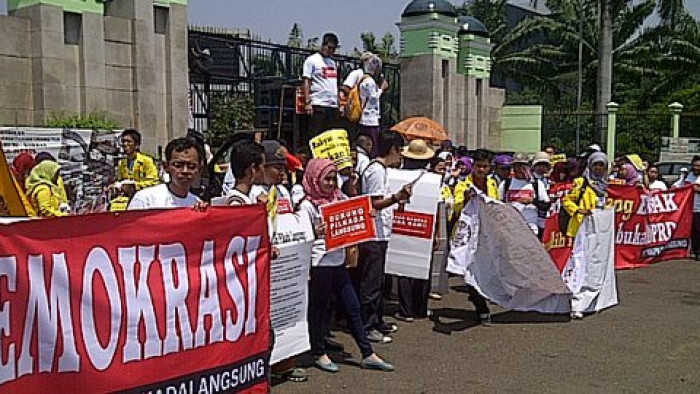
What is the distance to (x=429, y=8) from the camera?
18.3 meters

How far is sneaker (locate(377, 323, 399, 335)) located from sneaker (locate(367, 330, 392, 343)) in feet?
0.51

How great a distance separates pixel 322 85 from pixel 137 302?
652cm

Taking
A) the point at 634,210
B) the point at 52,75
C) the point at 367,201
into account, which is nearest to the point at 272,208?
the point at 367,201

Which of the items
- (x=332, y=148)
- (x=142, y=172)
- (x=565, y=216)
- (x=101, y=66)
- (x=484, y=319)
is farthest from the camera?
(x=101, y=66)

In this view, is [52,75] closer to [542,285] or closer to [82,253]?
[542,285]

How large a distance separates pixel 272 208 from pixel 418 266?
106 inches

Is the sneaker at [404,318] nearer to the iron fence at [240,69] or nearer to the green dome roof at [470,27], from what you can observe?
the iron fence at [240,69]

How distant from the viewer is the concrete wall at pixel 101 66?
11.2m

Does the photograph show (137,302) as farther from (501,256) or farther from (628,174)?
(628,174)

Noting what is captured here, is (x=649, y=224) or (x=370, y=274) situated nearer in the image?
(x=370, y=274)

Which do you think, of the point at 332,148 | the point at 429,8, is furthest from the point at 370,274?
the point at 429,8

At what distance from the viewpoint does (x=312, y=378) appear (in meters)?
6.09

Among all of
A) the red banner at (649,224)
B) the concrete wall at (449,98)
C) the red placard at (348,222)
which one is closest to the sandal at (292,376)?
the red placard at (348,222)

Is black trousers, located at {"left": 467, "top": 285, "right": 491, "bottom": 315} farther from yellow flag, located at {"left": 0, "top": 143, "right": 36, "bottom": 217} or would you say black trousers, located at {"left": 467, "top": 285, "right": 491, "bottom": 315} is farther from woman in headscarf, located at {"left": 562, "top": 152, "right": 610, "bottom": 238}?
yellow flag, located at {"left": 0, "top": 143, "right": 36, "bottom": 217}
